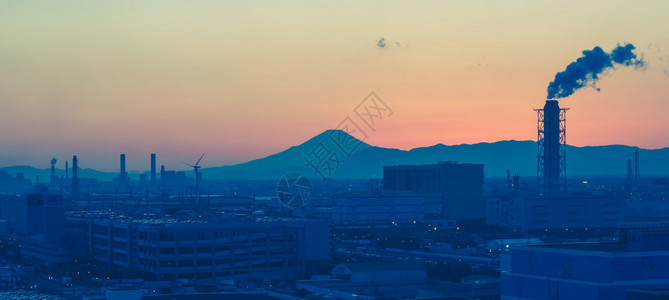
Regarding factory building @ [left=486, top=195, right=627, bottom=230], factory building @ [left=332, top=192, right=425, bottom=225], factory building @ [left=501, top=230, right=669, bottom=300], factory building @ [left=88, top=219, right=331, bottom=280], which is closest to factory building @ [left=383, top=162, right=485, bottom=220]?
factory building @ [left=332, top=192, right=425, bottom=225]

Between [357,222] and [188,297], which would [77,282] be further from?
[357,222]

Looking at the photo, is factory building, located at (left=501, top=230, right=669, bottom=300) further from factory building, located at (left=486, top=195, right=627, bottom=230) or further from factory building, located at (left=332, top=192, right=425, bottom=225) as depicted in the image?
factory building, located at (left=332, top=192, right=425, bottom=225)

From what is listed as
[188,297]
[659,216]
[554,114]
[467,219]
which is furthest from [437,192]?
[188,297]

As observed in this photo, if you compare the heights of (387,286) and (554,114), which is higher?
(554,114)

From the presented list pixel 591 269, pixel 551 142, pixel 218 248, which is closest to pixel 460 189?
pixel 551 142

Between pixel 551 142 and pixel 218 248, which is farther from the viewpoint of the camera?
pixel 551 142

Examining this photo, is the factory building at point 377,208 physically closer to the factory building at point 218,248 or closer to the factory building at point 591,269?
the factory building at point 218,248

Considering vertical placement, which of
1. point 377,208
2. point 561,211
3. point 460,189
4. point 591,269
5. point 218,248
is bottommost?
point 218,248

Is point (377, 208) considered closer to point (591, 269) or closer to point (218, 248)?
point (218, 248)

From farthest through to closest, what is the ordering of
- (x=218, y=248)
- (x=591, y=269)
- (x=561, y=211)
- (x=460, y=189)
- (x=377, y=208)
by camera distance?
(x=460, y=189), (x=377, y=208), (x=561, y=211), (x=218, y=248), (x=591, y=269)
